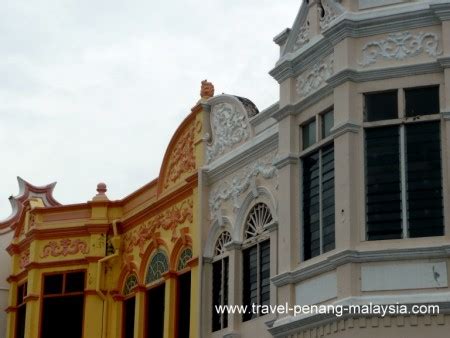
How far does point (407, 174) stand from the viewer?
15.3 m

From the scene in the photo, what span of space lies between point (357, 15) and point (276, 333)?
4.62m

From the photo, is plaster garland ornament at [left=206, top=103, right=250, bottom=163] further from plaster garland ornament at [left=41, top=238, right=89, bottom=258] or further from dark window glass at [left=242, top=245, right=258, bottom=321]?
plaster garland ornament at [left=41, top=238, right=89, bottom=258]

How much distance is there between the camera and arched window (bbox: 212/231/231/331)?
20.0 meters

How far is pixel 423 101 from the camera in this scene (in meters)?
15.6

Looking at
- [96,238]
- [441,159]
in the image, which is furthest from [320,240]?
[96,238]

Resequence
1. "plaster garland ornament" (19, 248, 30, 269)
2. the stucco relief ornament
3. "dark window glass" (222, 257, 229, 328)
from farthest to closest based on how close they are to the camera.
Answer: "plaster garland ornament" (19, 248, 30, 269), "dark window glass" (222, 257, 229, 328), the stucco relief ornament

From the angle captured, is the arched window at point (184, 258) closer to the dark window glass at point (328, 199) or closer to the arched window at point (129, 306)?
the arched window at point (129, 306)

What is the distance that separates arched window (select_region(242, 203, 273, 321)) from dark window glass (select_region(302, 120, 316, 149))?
2315 millimetres

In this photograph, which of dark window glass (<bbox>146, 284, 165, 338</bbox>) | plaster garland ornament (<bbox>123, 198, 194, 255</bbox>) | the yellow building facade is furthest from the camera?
dark window glass (<bbox>146, 284, 165, 338</bbox>)

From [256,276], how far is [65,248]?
22.0ft

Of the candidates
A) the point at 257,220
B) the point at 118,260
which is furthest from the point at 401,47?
the point at 118,260

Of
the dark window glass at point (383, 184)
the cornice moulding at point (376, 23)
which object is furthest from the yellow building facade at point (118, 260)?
the dark window glass at point (383, 184)

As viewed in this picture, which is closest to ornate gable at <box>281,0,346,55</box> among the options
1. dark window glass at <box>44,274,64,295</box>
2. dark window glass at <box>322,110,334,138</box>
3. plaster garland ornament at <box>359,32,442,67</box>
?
plaster garland ornament at <box>359,32,442,67</box>

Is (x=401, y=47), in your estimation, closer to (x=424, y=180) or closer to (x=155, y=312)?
(x=424, y=180)
